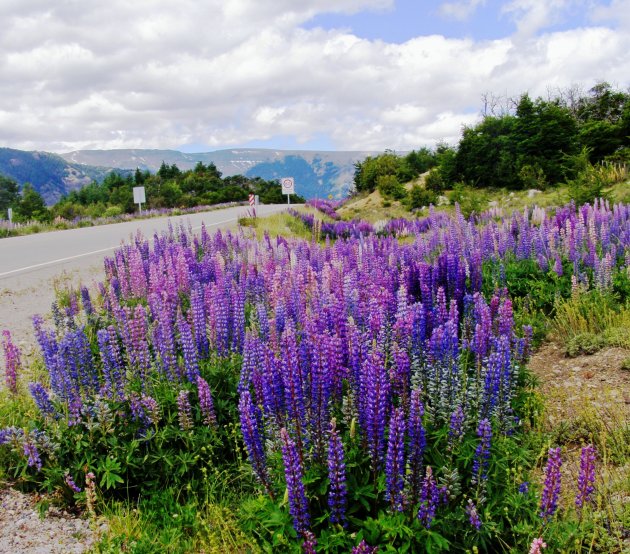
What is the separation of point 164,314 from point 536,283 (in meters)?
5.09

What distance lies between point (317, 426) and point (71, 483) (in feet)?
5.89

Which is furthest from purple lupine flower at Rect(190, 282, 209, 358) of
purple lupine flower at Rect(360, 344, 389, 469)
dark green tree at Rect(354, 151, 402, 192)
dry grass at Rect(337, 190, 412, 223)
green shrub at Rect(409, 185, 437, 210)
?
dark green tree at Rect(354, 151, 402, 192)

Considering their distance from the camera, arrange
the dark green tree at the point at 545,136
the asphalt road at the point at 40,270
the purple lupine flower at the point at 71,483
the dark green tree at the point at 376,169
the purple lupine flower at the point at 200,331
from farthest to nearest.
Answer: the dark green tree at the point at 376,169 < the dark green tree at the point at 545,136 < the asphalt road at the point at 40,270 < the purple lupine flower at the point at 200,331 < the purple lupine flower at the point at 71,483

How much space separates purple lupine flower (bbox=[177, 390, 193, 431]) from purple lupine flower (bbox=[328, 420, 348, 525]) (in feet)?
4.29

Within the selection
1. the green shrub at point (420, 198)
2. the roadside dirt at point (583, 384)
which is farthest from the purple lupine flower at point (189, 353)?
the green shrub at point (420, 198)

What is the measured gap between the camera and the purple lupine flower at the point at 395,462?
2.74m

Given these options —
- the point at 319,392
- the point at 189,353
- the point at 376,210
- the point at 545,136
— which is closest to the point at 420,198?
the point at 376,210

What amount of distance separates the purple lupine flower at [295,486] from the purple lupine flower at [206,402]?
3.35ft

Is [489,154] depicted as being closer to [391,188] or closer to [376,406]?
[391,188]

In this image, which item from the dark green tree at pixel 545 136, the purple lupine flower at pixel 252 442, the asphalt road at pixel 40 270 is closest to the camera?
the purple lupine flower at pixel 252 442

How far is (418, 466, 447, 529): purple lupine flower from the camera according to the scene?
104 inches

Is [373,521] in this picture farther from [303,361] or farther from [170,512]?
[170,512]

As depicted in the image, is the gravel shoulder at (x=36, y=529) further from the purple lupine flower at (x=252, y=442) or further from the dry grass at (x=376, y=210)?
the dry grass at (x=376, y=210)

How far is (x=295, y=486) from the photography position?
9.00ft
